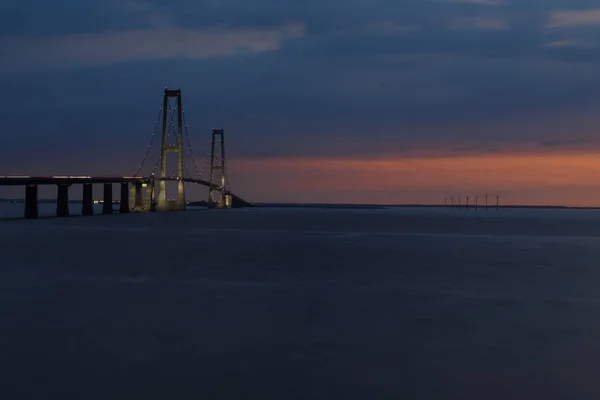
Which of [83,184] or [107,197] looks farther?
[107,197]

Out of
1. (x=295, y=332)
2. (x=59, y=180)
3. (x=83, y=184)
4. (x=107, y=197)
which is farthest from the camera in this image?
(x=107, y=197)

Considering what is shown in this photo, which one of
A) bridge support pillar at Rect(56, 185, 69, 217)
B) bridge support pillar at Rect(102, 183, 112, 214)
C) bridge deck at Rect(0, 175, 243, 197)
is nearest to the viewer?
bridge deck at Rect(0, 175, 243, 197)

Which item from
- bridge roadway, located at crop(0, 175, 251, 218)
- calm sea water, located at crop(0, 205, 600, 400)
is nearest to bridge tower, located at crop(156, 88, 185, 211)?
bridge roadway, located at crop(0, 175, 251, 218)

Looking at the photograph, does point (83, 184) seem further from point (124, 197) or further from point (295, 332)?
point (295, 332)

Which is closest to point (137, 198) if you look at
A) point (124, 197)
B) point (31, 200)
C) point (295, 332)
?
point (124, 197)

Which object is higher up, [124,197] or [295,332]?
[124,197]

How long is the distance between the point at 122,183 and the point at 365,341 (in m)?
87.0

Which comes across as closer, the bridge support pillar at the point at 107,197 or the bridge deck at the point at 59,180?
the bridge deck at the point at 59,180

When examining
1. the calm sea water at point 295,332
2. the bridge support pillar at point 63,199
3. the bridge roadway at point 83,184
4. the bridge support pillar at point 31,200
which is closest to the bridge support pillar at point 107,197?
the bridge roadway at point 83,184

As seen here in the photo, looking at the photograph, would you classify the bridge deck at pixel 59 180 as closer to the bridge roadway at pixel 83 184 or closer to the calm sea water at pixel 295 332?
the bridge roadway at pixel 83 184

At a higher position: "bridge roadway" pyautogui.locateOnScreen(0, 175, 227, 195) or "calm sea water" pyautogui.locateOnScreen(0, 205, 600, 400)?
"bridge roadway" pyautogui.locateOnScreen(0, 175, 227, 195)

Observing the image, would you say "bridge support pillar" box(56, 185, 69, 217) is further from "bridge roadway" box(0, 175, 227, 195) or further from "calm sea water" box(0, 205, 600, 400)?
"calm sea water" box(0, 205, 600, 400)

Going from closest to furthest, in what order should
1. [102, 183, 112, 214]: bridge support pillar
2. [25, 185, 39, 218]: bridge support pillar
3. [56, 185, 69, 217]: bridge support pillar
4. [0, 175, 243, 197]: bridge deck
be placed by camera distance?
[0, 175, 243, 197]: bridge deck < [25, 185, 39, 218]: bridge support pillar < [56, 185, 69, 217]: bridge support pillar < [102, 183, 112, 214]: bridge support pillar

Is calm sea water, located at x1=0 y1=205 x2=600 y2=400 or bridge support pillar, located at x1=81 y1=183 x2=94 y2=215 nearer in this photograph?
calm sea water, located at x1=0 y1=205 x2=600 y2=400
